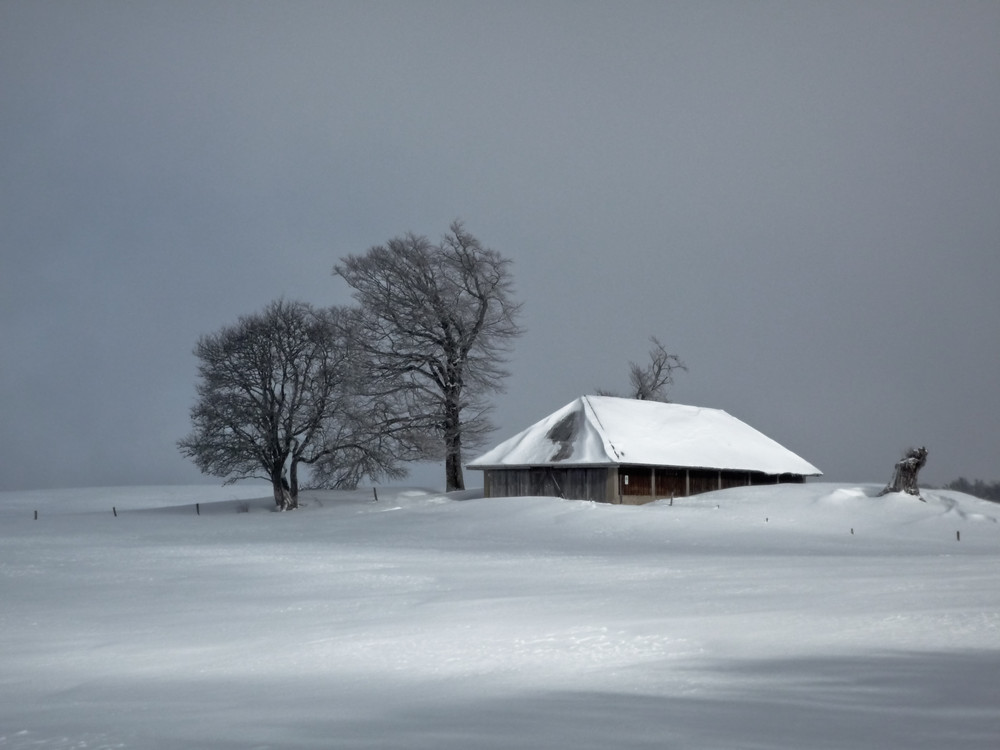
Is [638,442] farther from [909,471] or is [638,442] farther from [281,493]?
[281,493]

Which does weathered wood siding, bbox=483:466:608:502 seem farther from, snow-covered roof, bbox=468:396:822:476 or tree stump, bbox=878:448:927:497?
tree stump, bbox=878:448:927:497

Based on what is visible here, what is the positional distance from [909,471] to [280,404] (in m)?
28.2

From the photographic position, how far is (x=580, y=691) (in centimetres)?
1055

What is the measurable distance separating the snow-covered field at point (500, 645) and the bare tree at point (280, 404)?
18.2m

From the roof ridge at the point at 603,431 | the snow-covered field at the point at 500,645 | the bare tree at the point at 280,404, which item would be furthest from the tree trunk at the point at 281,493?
the snow-covered field at the point at 500,645

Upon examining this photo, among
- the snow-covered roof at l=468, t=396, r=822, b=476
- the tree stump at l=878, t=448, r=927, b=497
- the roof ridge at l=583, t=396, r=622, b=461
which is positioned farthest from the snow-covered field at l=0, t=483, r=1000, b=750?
the snow-covered roof at l=468, t=396, r=822, b=476

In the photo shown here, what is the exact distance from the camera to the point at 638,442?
144ft

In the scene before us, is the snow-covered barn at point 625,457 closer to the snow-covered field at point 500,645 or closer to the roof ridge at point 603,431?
the roof ridge at point 603,431

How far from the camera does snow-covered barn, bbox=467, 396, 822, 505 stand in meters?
42.2

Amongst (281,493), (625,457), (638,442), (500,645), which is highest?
(638,442)

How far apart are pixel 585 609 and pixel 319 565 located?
400 inches

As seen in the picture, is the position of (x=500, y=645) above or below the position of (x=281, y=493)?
below

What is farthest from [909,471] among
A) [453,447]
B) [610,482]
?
[453,447]

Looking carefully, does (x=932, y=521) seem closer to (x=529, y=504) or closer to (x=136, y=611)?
(x=529, y=504)
